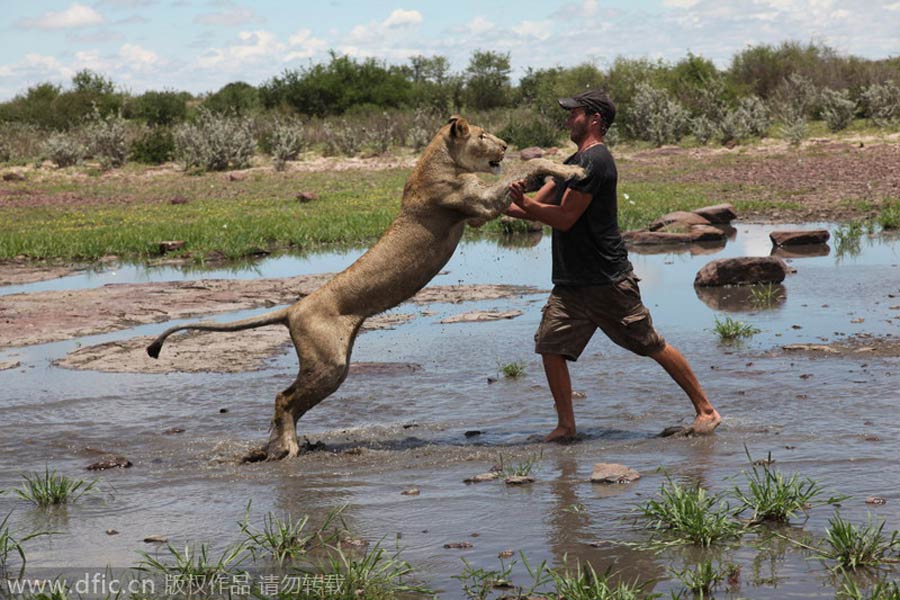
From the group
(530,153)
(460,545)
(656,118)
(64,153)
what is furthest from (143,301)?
(656,118)

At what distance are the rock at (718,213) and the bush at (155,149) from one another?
20127mm

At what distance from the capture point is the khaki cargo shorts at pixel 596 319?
22.1 feet

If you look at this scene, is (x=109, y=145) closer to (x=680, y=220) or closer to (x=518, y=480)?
(x=680, y=220)

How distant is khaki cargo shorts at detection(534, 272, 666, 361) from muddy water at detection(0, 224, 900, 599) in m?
0.56

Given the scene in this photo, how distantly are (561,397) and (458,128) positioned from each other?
1.67 m

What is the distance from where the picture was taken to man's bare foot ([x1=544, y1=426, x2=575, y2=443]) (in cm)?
681

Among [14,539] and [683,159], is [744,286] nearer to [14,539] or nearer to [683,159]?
[14,539]

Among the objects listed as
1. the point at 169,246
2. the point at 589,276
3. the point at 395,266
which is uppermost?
the point at 395,266

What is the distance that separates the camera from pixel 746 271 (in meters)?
12.1

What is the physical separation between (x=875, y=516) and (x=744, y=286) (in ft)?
23.8

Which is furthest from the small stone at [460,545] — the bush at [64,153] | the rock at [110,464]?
the bush at [64,153]

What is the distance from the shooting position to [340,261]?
15.3m

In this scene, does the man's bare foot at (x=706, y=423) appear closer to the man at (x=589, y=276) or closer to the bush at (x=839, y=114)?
the man at (x=589, y=276)

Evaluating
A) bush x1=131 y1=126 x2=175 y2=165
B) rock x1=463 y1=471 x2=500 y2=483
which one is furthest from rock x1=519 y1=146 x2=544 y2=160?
rock x1=463 y1=471 x2=500 y2=483
